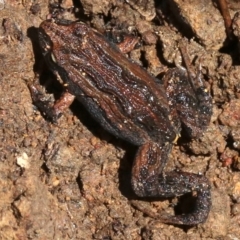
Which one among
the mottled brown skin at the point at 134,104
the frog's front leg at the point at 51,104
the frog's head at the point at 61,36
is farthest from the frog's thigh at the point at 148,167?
the frog's head at the point at 61,36

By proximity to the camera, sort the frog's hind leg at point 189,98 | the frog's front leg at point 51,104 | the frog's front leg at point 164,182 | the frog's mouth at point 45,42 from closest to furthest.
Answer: the frog's front leg at point 164,182 < the frog's mouth at point 45,42 < the frog's hind leg at point 189,98 < the frog's front leg at point 51,104

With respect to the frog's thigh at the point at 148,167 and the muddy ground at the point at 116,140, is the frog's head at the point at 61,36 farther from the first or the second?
the frog's thigh at the point at 148,167

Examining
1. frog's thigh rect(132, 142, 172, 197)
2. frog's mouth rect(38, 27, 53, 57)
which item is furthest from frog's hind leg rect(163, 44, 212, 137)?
frog's mouth rect(38, 27, 53, 57)

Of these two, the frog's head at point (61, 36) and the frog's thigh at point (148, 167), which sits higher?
the frog's head at point (61, 36)

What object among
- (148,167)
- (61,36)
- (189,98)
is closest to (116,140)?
(148,167)

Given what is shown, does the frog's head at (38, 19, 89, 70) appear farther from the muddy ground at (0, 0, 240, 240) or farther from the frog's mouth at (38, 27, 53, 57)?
the muddy ground at (0, 0, 240, 240)

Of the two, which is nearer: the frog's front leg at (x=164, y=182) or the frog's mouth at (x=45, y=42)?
the frog's front leg at (x=164, y=182)

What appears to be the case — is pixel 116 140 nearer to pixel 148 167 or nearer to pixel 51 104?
pixel 148 167
